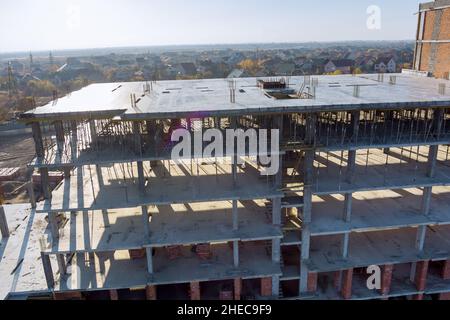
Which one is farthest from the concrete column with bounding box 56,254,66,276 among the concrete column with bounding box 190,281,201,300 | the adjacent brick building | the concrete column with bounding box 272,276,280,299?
the adjacent brick building

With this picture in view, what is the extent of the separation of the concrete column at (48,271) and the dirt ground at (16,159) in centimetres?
2449

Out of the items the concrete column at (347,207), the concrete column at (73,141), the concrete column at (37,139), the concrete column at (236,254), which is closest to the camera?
the concrete column at (37,139)

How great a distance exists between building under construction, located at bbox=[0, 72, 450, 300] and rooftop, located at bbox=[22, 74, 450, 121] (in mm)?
120

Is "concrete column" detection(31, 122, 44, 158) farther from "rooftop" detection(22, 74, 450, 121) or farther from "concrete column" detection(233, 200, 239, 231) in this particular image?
"concrete column" detection(233, 200, 239, 231)

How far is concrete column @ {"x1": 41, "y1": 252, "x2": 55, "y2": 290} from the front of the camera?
21.8 metres

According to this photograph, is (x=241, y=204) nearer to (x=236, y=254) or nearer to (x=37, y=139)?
(x=236, y=254)

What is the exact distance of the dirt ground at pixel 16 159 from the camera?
146 ft

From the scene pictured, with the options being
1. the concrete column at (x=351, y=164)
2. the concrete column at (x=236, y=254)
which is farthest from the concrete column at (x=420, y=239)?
the concrete column at (x=236, y=254)

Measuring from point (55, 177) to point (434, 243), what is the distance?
132ft

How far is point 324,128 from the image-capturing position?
2527cm

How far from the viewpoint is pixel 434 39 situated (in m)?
37.7

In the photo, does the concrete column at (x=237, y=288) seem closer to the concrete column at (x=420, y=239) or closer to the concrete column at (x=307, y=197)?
the concrete column at (x=307, y=197)
